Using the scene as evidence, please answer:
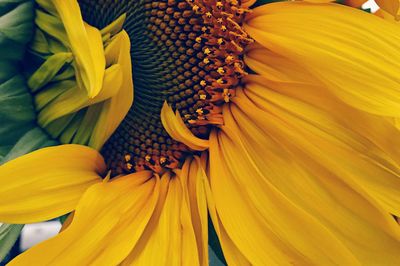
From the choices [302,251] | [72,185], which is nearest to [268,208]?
[302,251]

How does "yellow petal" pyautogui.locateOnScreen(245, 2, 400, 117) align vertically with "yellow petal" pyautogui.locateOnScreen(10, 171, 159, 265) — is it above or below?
above

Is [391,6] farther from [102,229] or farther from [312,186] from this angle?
[102,229]

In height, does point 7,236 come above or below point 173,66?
below

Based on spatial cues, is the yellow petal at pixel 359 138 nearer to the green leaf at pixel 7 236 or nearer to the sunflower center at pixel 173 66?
the sunflower center at pixel 173 66

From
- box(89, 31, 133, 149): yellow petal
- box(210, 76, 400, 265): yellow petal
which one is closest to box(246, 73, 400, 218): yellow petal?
box(210, 76, 400, 265): yellow petal

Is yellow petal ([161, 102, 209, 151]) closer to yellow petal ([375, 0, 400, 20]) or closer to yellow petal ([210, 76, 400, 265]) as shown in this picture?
yellow petal ([210, 76, 400, 265])

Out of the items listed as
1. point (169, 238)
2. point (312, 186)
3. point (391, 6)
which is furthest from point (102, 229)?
point (391, 6)

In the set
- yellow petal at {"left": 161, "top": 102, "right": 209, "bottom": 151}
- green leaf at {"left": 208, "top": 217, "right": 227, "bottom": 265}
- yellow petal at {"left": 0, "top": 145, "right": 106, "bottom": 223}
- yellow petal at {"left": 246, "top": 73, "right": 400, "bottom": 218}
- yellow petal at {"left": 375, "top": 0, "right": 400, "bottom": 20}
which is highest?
yellow petal at {"left": 375, "top": 0, "right": 400, "bottom": 20}
